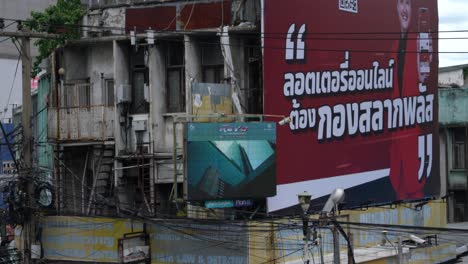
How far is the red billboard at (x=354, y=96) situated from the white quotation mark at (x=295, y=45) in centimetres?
3

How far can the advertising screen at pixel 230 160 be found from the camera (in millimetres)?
18359

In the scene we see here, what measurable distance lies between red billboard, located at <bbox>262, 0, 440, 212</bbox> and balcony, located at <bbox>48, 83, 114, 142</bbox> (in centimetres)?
471

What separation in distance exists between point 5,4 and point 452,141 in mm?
30335

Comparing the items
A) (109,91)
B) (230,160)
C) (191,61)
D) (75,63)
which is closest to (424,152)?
(191,61)

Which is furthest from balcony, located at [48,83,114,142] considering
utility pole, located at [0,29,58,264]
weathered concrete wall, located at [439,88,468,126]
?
weathered concrete wall, located at [439,88,468,126]

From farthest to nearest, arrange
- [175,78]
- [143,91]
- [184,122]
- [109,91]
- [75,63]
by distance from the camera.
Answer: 1. [75,63]
2. [109,91]
3. [143,91]
4. [175,78]
5. [184,122]

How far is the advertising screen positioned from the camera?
1836 cm

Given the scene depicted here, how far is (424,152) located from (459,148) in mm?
9384

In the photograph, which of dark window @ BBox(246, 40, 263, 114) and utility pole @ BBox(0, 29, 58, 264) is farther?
dark window @ BBox(246, 40, 263, 114)

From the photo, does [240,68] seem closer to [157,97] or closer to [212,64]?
[212,64]

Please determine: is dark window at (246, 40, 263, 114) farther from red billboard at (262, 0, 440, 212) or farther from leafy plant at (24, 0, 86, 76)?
leafy plant at (24, 0, 86, 76)

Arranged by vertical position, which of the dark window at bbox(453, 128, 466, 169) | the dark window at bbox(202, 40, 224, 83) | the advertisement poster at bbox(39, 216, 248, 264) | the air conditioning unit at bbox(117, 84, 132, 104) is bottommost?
the advertisement poster at bbox(39, 216, 248, 264)

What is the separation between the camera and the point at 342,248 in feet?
74.5

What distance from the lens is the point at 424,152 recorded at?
90.2ft
